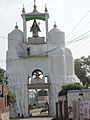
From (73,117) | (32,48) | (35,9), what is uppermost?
(35,9)

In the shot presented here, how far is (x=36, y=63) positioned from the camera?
65188mm

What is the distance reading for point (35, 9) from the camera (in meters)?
67.2

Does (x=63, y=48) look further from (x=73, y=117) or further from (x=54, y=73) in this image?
(x=73, y=117)

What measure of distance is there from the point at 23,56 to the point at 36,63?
2.82 m

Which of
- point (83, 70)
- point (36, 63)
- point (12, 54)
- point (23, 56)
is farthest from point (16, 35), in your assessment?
point (83, 70)

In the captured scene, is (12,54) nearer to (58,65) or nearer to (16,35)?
(16,35)

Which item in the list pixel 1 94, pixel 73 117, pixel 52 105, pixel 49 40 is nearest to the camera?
pixel 73 117

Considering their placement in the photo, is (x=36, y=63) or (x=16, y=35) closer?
(x=36, y=63)

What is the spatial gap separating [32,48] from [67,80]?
27.3ft

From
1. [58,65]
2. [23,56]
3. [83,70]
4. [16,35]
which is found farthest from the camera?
[83,70]

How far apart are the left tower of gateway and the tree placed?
21433 millimetres

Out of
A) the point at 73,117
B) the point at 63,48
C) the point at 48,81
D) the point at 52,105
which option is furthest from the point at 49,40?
the point at 73,117

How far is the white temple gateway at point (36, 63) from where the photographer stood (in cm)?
6322

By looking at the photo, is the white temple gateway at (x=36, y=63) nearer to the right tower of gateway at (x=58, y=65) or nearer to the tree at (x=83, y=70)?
the right tower of gateway at (x=58, y=65)
